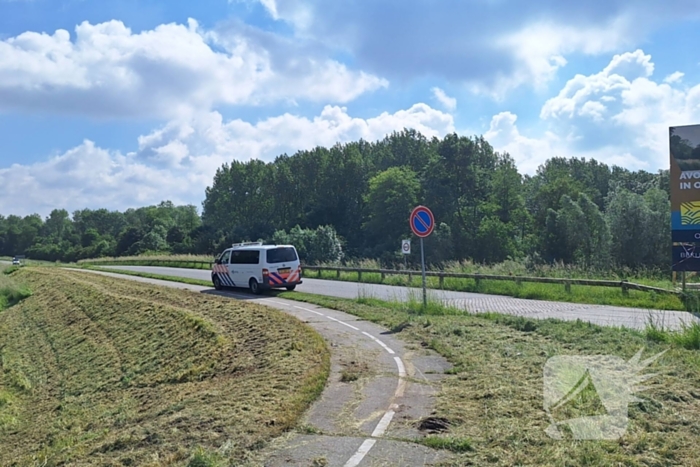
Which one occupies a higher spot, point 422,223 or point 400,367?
point 422,223

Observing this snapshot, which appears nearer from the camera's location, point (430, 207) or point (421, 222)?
point (421, 222)

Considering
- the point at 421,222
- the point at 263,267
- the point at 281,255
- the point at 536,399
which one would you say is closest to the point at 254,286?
the point at 263,267

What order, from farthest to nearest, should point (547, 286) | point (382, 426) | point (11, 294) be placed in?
1. point (11, 294)
2. point (547, 286)
3. point (382, 426)

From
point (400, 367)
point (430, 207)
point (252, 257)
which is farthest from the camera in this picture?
point (430, 207)

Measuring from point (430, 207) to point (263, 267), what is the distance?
5755cm

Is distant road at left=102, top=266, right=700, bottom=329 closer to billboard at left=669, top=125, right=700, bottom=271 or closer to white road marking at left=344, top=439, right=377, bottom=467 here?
billboard at left=669, top=125, right=700, bottom=271

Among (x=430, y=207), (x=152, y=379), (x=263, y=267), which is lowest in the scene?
(x=152, y=379)

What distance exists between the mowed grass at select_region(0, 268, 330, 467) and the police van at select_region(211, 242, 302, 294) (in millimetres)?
2380

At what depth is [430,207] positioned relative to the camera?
79.7 meters

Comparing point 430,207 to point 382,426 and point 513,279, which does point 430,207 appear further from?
point 382,426

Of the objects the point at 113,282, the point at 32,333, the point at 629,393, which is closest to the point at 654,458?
the point at 629,393

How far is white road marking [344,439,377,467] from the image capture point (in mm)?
5344

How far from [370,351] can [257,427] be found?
4629 millimetres

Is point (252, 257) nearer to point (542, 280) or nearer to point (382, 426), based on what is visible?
point (542, 280)
